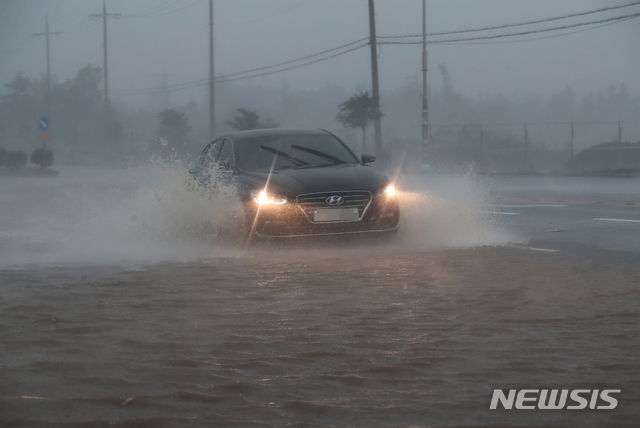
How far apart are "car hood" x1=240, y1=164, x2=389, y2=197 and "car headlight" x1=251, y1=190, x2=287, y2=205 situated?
0.06 m

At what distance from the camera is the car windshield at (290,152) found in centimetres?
1014

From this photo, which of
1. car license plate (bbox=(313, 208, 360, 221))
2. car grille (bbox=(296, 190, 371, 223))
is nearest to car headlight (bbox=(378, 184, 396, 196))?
car grille (bbox=(296, 190, 371, 223))

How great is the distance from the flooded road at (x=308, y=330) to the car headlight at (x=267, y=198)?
53 centimetres

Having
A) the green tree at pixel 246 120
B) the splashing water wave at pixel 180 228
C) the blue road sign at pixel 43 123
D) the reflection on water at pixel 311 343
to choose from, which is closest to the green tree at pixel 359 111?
the green tree at pixel 246 120

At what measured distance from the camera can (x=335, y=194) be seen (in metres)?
9.08

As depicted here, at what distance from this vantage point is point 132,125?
93.3 metres

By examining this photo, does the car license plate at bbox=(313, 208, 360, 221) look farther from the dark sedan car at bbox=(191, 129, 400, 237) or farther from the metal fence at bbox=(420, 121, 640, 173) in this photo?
the metal fence at bbox=(420, 121, 640, 173)

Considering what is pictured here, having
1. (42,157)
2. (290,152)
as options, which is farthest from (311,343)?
(42,157)

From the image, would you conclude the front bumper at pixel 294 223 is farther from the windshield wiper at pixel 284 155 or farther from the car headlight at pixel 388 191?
the windshield wiper at pixel 284 155

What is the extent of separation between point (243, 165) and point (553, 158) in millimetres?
43677

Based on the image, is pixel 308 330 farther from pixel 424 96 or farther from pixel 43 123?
pixel 43 123

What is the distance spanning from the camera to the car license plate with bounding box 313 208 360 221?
903cm

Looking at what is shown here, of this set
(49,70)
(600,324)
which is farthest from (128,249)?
Result: (49,70)

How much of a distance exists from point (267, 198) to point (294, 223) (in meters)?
0.44
